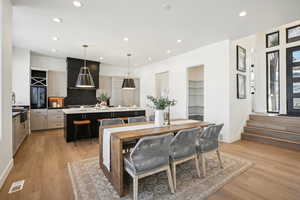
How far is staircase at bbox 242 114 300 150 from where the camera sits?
12.5 ft

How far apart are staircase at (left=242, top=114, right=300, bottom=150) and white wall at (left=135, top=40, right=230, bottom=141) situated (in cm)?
104

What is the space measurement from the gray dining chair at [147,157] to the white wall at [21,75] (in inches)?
210

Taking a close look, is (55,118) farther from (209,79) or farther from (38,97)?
(209,79)

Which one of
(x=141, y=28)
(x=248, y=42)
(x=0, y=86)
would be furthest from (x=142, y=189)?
(x=248, y=42)

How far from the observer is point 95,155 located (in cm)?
327

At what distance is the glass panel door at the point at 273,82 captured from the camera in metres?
5.45

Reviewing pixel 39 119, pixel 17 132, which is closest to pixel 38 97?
pixel 39 119

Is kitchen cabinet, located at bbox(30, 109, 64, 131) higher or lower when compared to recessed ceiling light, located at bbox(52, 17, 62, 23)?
lower

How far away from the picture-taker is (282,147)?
3.82 m

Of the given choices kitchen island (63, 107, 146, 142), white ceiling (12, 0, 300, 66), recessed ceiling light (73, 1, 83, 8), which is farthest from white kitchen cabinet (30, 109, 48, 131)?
recessed ceiling light (73, 1, 83, 8)

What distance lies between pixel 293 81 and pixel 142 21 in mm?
5568

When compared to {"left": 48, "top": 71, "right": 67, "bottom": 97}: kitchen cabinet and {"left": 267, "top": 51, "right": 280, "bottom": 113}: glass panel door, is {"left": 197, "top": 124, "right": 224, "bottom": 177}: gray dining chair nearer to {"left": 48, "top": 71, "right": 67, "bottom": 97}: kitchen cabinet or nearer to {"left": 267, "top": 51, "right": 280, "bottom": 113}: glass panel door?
{"left": 267, "top": 51, "right": 280, "bottom": 113}: glass panel door

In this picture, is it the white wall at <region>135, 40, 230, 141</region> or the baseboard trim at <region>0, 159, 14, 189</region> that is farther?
the white wall at <region>135, 40, 230, 141</region>

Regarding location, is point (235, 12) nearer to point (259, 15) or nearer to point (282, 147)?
point (259, 15)
